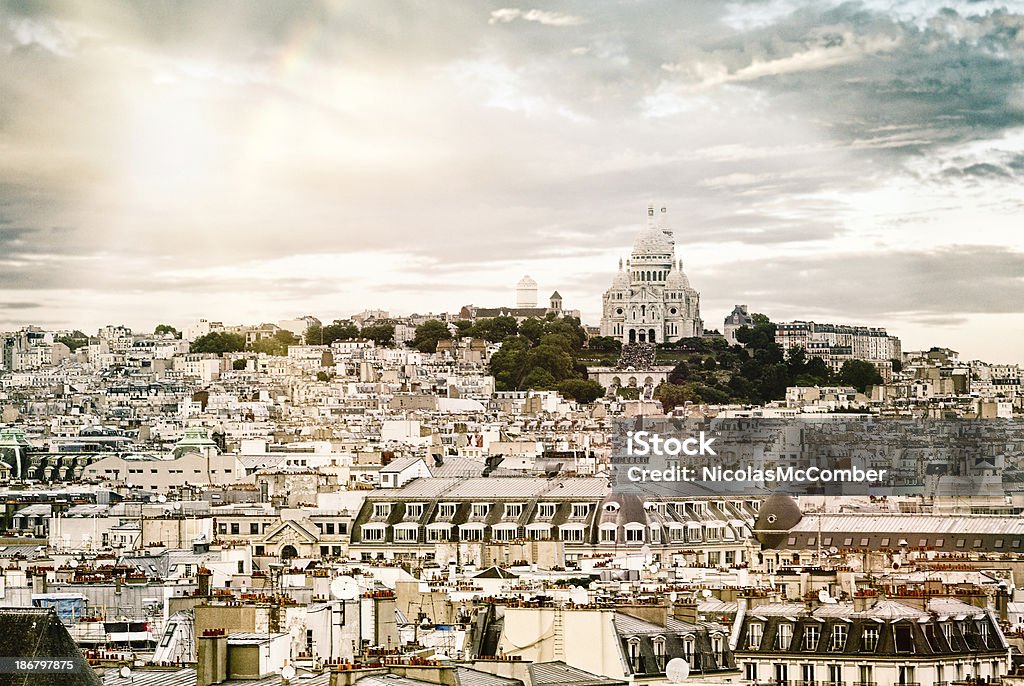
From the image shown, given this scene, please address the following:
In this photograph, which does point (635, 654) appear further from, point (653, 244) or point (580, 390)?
point (653, 244)

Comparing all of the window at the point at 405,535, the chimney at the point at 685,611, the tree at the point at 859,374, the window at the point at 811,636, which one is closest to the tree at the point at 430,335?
the tree at the point at 859,374

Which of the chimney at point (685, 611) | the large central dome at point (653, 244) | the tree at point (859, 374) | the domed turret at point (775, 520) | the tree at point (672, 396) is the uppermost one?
the large central dome at point (653, 244)

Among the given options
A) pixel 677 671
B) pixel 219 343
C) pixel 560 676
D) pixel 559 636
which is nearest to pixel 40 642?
pixel 560 676

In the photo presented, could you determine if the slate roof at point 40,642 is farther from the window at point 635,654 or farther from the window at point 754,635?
the window at point 754,635

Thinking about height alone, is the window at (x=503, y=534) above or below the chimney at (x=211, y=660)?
above

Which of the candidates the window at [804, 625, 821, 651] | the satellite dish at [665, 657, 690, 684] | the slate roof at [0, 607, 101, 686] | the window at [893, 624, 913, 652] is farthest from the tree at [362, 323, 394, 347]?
the slate roof at [0, 607, 101, 686]

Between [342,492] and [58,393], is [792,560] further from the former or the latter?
[58,393]

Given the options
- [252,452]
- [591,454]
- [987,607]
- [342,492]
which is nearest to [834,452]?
[591,454]
